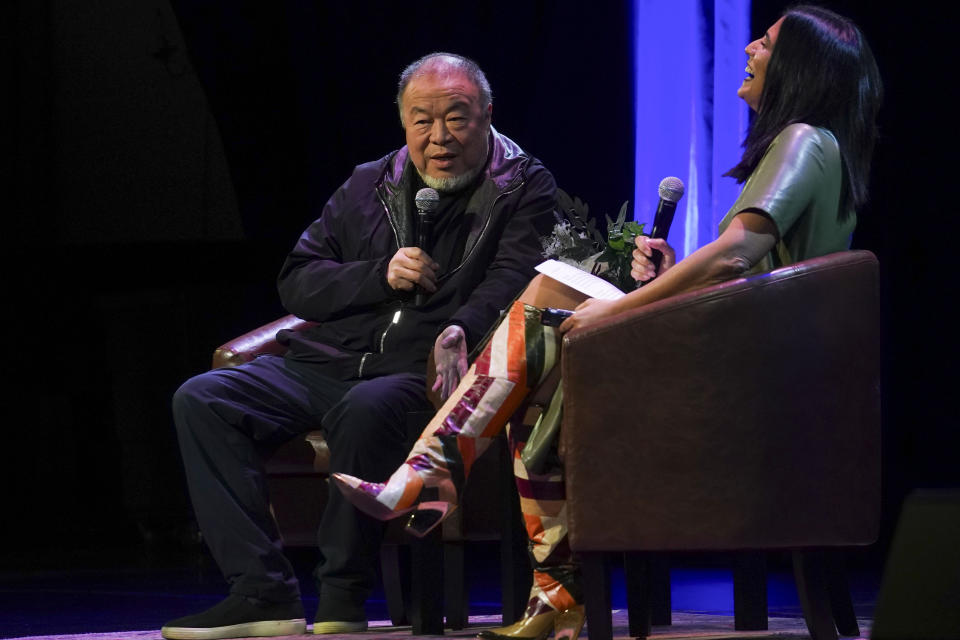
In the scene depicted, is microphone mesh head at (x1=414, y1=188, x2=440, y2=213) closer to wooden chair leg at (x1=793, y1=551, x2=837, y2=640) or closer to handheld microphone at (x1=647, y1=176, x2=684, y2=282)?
handheld microphone at (x1=647, y1=176, x2=684, y2=282)

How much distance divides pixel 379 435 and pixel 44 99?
4.01 meters

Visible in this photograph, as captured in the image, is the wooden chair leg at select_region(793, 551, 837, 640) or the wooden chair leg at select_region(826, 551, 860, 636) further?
the wooden chair leg at select_region(826, 551, 860, 636)

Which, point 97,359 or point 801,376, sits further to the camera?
point 97,359

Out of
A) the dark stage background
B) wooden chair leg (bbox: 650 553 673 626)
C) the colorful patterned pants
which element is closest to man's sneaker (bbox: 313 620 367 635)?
the colorful patterned pants

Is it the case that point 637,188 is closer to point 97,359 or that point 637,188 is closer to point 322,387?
point 322,387

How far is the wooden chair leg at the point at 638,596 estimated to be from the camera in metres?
2.45

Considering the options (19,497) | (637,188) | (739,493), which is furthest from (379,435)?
(19,497)

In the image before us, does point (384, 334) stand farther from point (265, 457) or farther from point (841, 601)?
point (841, 601)

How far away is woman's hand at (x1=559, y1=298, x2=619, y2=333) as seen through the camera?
214cm

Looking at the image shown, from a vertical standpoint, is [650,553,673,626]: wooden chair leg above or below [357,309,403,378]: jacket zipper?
below

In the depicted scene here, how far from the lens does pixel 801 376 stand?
2.04 metres

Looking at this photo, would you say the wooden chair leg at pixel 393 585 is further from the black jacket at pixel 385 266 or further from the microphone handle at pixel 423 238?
the microphone handle at pixel 423 238

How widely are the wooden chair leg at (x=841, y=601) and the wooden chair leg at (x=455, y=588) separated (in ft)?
2.29

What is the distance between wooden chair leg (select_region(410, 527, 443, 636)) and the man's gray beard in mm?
770
